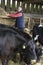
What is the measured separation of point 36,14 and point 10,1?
143cm

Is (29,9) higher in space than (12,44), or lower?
higher

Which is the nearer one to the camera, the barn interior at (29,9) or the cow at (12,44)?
the cow at (12,44)

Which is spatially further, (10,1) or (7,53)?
(10,1)

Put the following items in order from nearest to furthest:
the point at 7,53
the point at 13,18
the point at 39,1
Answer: the point at 7,53, the point at 13,18, the point at 39,1

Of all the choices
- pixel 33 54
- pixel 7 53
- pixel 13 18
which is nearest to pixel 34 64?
pixel 33 54

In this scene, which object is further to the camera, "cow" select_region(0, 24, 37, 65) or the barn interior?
the barn interior

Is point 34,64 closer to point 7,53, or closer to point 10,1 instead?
point 7,53

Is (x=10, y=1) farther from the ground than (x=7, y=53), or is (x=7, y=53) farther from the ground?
(x=10, y=1)

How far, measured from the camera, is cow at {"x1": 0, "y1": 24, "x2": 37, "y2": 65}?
6523 mm

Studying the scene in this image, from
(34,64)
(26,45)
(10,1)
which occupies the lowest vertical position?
(34,64)

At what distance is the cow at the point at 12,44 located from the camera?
652 cm

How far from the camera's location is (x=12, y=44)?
6586 millimetres

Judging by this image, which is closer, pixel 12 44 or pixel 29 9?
pixel 12 44

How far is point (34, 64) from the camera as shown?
22.5 feet
